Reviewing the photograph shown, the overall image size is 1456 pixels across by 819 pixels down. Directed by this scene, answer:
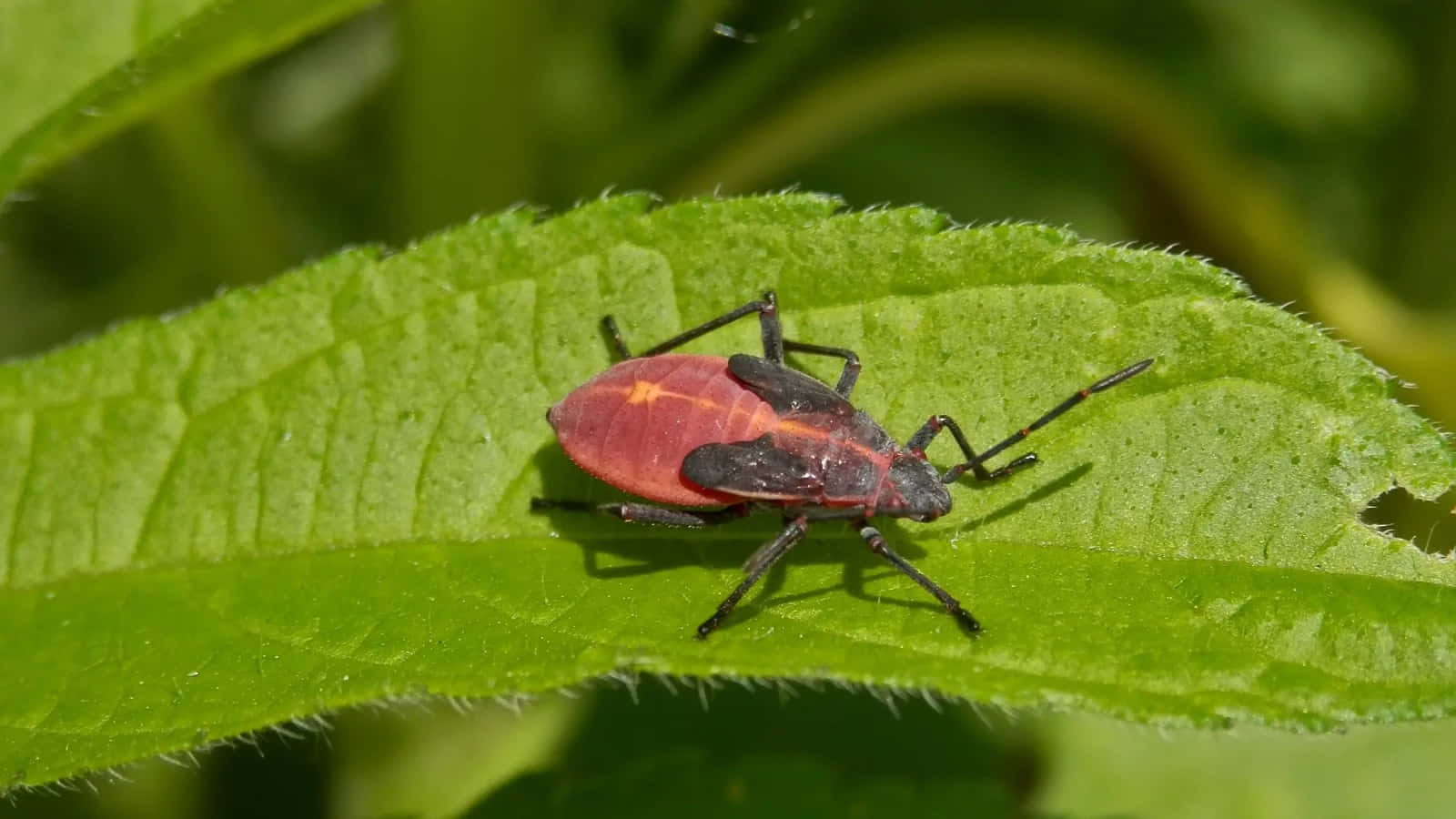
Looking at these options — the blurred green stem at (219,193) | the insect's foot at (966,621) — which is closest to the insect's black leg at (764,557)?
the insect's foot at (966,621)

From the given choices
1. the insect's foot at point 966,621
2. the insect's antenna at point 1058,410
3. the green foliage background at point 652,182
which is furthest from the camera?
the green foliage background at point 652,182

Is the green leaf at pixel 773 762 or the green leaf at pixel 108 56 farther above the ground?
the green leaf at pixel 108 56

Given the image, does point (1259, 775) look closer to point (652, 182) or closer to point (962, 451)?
point (962, 451)

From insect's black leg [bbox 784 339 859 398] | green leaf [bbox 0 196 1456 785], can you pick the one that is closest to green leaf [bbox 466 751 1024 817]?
green leaf [bbox 0 196 1456 785]

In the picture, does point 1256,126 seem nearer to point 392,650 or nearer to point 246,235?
point 246,235

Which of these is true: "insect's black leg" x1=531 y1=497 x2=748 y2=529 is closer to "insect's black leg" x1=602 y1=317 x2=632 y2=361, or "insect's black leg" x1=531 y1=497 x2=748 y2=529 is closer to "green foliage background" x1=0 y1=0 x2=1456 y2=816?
"insect's black leg" x1=602 y1=317 x2=632 y2=361

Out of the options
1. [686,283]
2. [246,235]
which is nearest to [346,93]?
[246,235]

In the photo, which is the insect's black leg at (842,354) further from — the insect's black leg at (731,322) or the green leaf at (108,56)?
the green leaf at (108,56)
